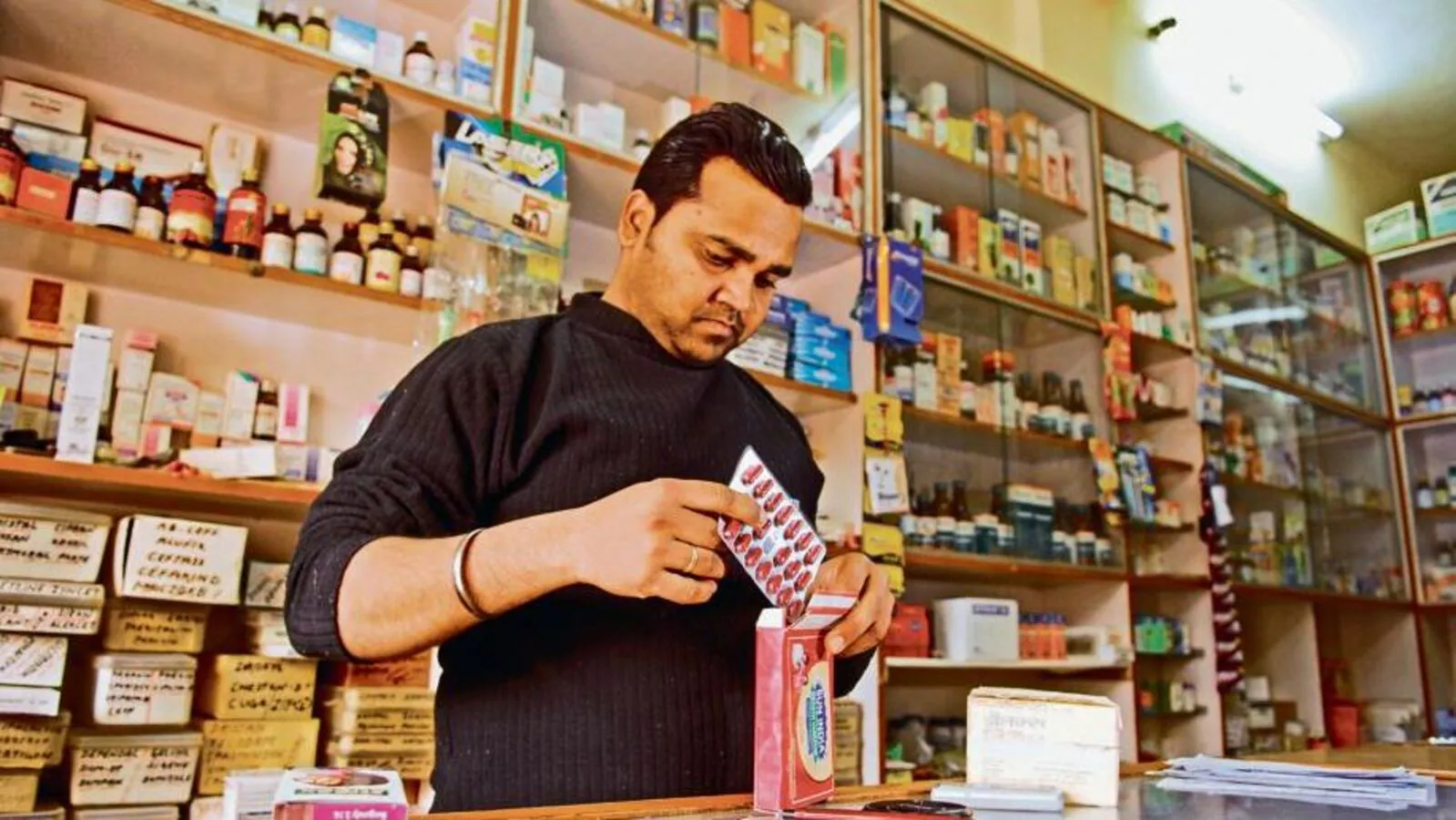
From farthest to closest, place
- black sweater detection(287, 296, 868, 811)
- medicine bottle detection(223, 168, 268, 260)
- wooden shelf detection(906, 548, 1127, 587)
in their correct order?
wooden shelf detection(906, 548, 1127, 587) → medicine bottle detection(223, 168, 268, 260) → black sweater detection(287, 296, 868, 811)

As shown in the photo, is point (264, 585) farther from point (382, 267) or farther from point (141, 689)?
point (382, 267)

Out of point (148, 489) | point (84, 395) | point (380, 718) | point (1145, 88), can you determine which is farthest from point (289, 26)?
point (1145, 88)

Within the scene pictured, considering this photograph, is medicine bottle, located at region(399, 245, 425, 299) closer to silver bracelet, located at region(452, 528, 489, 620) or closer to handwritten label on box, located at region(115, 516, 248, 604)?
handwritten label on box, located at region(115, 516, 248, 604)

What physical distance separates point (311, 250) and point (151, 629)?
90cm

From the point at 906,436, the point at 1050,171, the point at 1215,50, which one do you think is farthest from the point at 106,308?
the point at 1215,50

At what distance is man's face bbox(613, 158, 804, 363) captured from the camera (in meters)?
1.36

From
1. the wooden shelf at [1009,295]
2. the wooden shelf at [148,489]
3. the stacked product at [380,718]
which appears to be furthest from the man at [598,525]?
the wooden shelf at [1009,295]

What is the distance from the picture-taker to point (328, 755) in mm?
2322

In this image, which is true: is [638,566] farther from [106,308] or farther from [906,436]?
[906,436]

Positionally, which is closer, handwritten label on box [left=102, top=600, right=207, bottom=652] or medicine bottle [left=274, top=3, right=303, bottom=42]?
handwritten label on box [left=102, top=600, right=207, bottom=652]

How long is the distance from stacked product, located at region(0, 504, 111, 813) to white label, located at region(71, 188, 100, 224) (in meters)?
0.62

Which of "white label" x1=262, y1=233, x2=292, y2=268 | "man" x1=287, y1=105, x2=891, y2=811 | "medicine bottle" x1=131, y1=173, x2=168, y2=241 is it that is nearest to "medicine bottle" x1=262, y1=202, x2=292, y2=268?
"white label" x1=262, y1=233, x2=292, y2=268

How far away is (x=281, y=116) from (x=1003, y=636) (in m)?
2.84

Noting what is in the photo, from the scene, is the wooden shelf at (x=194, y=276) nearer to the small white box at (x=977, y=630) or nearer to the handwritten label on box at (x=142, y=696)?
the handwritten label on box at (x=142, y=696)
